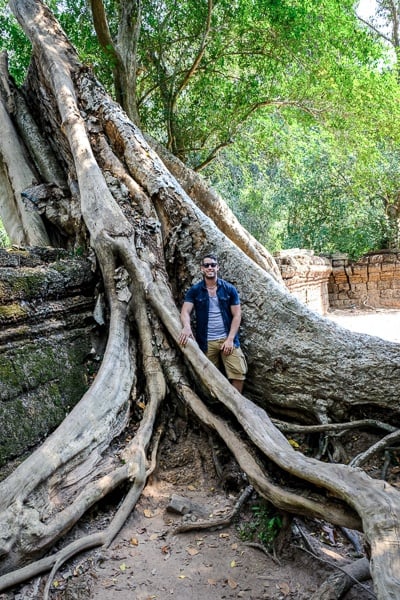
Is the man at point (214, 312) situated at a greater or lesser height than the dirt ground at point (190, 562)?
greater

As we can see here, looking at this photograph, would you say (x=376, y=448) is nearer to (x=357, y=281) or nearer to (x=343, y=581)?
(x=343, y=581)

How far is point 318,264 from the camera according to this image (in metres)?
9.73

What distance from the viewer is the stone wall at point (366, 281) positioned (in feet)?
35.5

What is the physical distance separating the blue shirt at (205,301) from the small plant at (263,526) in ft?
3.60

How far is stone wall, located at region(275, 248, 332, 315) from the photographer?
8.24 meters

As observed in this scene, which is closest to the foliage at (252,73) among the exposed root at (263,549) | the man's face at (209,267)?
the man's face at (209,267)

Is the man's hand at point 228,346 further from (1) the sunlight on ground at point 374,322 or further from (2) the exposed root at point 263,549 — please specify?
(1) the sunlight on ground at point 374,322

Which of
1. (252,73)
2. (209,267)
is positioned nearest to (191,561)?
(209,267)

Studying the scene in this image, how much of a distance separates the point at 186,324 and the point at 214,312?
0.82 ft

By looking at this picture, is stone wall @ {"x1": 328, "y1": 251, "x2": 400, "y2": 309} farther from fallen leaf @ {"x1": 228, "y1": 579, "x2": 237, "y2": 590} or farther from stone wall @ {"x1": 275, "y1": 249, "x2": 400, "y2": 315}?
fallen leaf @ {"x1": 228, "y1": 579, "x2": 237, "y2": 590}

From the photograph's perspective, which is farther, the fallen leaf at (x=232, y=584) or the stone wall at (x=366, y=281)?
the stone wall at (x=366, y=281)

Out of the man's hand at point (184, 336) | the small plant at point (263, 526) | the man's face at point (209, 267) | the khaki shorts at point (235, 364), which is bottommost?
the small plant at point (263, 526)

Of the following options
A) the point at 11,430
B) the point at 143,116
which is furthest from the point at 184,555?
the point at 143,116

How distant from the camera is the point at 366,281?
437 inches
